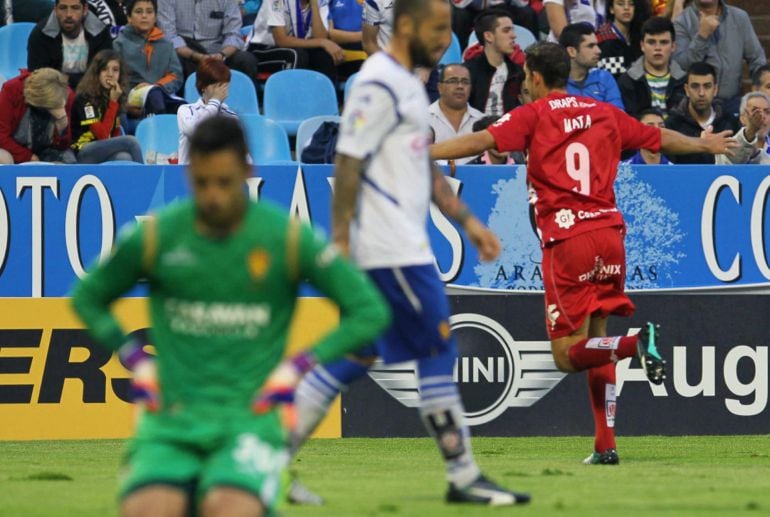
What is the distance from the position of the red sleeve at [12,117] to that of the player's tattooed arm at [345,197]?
8108 mm

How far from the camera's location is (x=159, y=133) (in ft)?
48.3

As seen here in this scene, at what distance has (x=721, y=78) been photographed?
55.1ft

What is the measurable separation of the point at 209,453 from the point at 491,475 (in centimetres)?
393

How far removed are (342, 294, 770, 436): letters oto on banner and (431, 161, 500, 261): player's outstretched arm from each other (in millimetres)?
5239

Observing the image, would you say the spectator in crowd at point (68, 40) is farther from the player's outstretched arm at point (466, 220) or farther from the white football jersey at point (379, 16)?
the player's outstretched arm at point (466, 220)

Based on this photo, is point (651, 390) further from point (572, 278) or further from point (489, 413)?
point (572, 278)

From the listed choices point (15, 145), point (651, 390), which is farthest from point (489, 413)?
point (15, 145)

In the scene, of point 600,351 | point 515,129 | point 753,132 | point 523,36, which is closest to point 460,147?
point 515,129

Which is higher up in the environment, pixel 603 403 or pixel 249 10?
pixel 249 10

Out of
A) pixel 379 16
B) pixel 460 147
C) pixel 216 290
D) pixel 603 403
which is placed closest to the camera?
pixel 216 290

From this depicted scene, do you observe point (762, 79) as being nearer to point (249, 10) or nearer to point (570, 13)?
point (570, 13)

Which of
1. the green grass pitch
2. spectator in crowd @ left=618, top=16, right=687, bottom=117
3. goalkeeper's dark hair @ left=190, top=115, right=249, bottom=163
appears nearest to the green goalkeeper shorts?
goalkeeper's dark hair @ left=190, top=115, right=249, bottom=163

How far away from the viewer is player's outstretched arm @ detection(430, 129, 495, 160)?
8.95 meters

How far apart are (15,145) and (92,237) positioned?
59.5 inches
